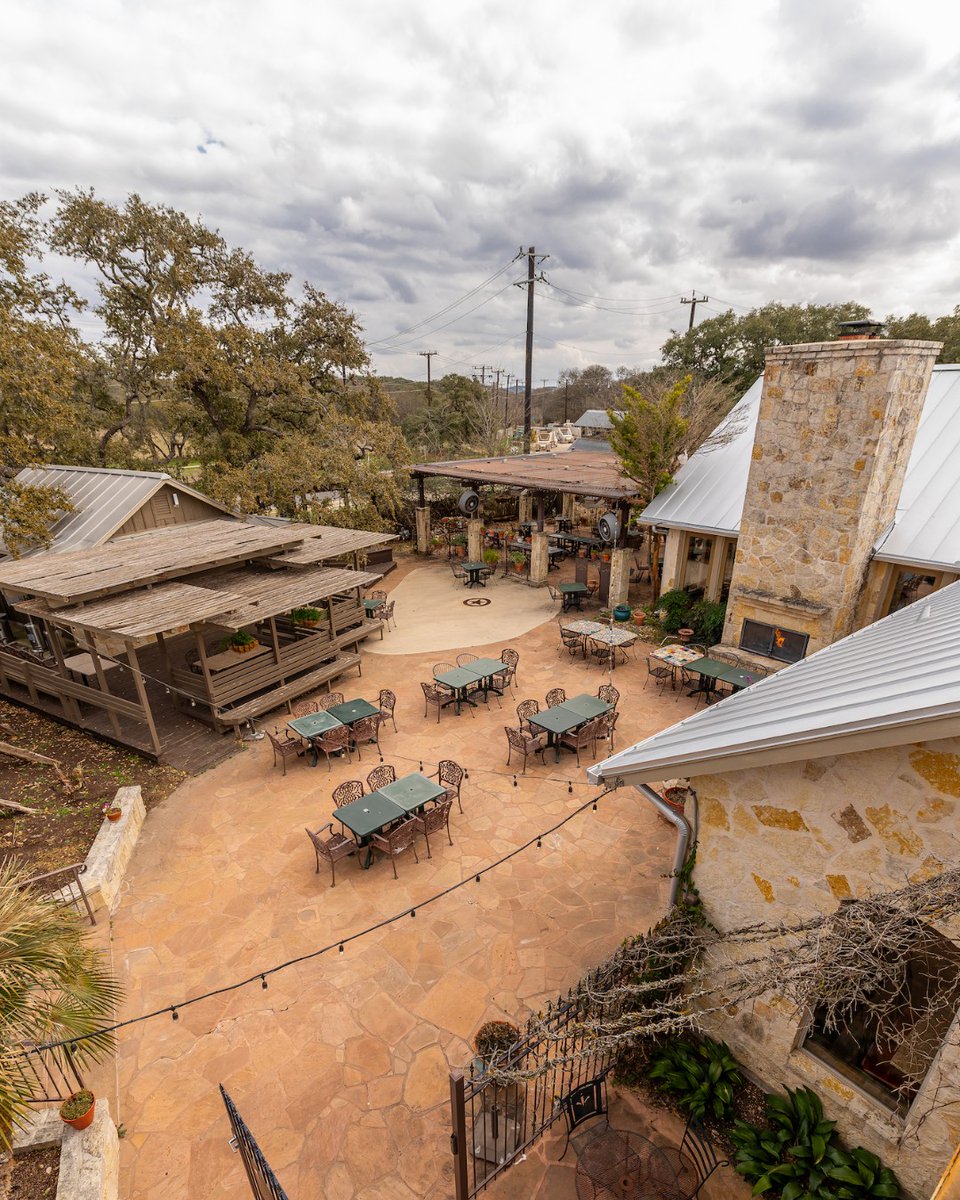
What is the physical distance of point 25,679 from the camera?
13461mm

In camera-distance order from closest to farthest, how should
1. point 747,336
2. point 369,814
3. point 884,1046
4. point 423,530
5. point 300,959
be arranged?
point 884,1046 → point 300,959 → point 369,814 → point 423,530 → point 747,336

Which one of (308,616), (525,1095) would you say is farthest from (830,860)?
→ (308,616)

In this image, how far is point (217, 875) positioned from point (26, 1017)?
5.17m

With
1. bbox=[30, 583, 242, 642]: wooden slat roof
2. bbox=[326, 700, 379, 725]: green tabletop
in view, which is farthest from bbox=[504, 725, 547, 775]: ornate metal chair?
bbox=[30, 583, 242, 642]: wooden slat roof

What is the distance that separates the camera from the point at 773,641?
45.4 ft

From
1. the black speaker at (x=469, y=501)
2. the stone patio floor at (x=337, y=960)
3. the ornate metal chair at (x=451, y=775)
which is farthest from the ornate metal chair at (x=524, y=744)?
the black speaker at (x=469, y=501)

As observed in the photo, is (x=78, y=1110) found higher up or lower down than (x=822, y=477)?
lower down

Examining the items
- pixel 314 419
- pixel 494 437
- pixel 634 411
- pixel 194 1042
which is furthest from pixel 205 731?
pixel 494 437

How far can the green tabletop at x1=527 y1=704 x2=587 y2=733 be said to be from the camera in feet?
36.2

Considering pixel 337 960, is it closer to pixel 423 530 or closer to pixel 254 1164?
pixel 254 1164

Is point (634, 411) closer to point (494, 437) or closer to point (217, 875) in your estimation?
point (217, 875)

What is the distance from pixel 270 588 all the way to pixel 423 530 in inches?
549

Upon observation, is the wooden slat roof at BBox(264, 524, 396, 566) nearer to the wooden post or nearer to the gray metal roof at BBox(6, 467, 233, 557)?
the gray metal roof at BBox(6, 467, 233, 557)

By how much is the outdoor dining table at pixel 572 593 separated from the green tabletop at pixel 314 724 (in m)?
9.75
